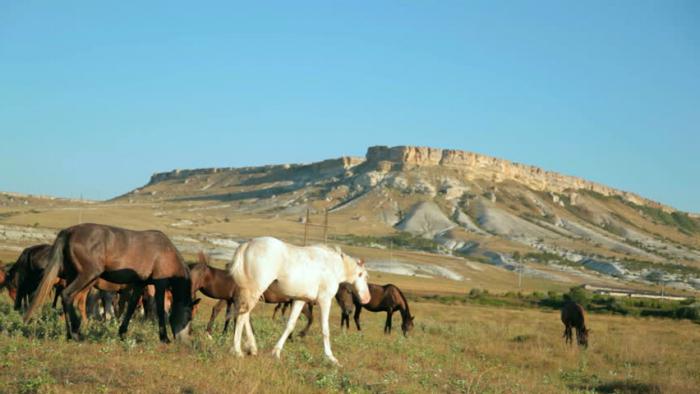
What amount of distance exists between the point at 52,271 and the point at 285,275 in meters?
3.74

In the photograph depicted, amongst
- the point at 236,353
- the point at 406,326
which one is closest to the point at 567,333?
the point at 406,326

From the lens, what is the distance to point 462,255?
115 metres

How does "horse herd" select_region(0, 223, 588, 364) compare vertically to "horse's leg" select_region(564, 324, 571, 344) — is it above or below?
above

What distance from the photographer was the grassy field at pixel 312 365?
9742 mm

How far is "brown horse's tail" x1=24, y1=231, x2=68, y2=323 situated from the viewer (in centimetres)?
1196

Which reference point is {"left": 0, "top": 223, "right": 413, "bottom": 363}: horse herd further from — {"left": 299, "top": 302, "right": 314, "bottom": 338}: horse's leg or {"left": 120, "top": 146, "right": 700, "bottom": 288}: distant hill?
{"left": 120, "top": 146, "right": 700, "bottom": 288}: distant hill

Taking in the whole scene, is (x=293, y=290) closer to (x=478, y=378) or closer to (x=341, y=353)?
(x=341, y=353)

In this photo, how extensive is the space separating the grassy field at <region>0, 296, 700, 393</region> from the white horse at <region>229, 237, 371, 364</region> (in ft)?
1.69

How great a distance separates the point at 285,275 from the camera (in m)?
13.2

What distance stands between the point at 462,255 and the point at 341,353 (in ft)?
334

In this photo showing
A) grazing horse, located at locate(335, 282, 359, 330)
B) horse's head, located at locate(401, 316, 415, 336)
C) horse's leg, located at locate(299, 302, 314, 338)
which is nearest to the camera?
horse's leg, located at locate(299, 302, 314, 338)

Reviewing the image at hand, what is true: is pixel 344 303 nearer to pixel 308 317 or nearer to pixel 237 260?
pixel 308 317

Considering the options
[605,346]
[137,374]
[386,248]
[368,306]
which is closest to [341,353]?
[137,374]

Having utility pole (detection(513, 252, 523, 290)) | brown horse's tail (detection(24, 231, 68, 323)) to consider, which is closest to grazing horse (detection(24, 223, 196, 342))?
brown horse's tail (detection(24, 231, 68, 323))
